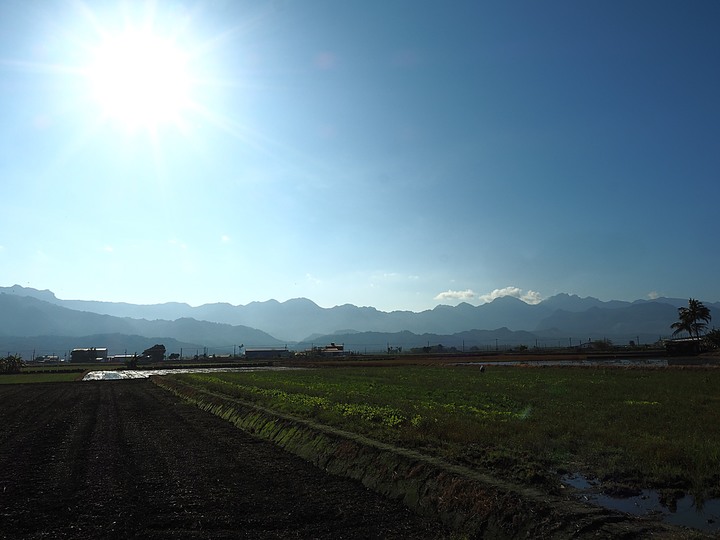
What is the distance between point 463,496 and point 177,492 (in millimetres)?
7290

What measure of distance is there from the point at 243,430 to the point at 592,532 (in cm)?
1717

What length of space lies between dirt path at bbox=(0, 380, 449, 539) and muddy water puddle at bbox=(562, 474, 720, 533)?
3.41m

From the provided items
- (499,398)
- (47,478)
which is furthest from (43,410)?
(499,398)

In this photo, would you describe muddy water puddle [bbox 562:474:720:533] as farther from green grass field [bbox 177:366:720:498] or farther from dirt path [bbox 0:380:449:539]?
dirt path [bbox 0:380:449:539]

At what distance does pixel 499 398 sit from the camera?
1057 inches

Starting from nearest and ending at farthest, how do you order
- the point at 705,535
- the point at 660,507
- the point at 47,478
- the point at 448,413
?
the point at 705,535 < the point at 660,507 < the point at 47,478 < the point at 448,413

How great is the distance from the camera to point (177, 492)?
39.0 feet

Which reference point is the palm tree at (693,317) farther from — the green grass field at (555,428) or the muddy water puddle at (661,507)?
the muddy water puddle at (661,507)

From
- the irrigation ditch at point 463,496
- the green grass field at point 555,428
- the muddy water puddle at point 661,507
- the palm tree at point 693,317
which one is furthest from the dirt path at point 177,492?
the palm tree at point 693,317

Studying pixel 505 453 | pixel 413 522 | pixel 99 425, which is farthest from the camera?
pixel 99 425

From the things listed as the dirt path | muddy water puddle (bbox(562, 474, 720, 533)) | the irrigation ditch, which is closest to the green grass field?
muddy water puddle (bbox(562, 474, 720, 533))

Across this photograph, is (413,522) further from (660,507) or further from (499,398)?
(499,398)

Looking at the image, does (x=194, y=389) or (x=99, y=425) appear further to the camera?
(x=194, y=389)

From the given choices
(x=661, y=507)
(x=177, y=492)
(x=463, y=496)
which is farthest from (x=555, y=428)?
(x=177, y=492)
